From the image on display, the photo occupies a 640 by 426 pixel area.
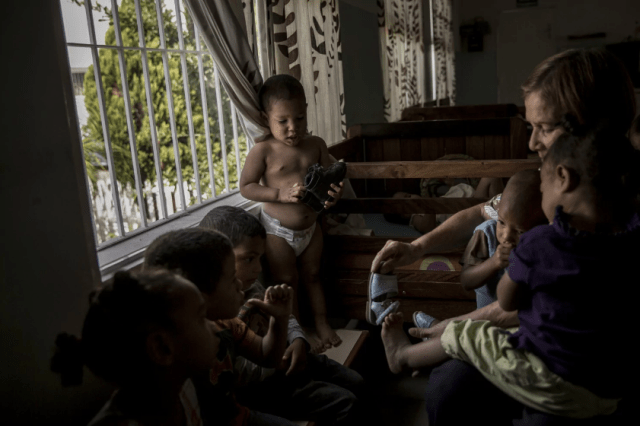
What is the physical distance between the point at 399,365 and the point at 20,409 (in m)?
0.96

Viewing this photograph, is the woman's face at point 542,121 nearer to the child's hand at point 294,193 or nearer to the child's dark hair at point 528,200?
the child's dark hair at point 528,200

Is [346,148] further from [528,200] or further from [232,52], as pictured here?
[528,200]

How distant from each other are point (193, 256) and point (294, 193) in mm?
876

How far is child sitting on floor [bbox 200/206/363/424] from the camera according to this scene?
1.59 m

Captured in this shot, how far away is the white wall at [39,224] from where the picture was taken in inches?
50.1

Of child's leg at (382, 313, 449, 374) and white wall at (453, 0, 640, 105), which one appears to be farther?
white wall at (453, 0, 640, 105)

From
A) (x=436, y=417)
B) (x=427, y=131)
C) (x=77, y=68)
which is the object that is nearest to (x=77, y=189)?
(x=77, y=68)

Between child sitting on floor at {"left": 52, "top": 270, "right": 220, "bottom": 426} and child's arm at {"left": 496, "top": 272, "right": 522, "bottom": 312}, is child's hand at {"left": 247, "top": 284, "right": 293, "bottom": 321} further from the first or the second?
child's arm at {"left": 496, "top": 272, "right": 522, "bottom": 312}

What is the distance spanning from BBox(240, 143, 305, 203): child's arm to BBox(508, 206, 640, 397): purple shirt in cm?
111

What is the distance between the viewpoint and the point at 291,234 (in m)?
2.29

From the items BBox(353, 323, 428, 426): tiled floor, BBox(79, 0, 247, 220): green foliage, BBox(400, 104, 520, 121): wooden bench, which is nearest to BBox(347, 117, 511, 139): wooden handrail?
BBox(79, 0, 247, 220): green foliage

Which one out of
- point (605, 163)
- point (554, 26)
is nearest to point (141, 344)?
point (605, 163)

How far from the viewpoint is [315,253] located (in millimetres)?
2393

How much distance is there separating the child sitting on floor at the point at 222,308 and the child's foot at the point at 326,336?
80cm
